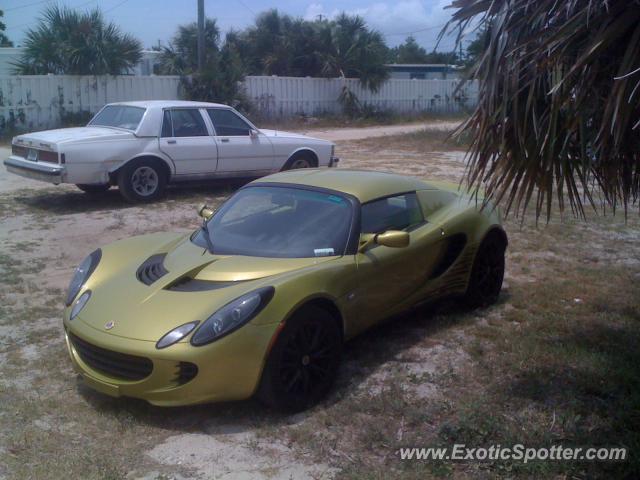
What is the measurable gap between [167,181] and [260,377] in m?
7.32

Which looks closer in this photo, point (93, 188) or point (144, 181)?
point (144, 181)

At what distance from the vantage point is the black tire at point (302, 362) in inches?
174

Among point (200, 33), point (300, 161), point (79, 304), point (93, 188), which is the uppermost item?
point (200, 33)

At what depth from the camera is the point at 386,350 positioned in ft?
18.3

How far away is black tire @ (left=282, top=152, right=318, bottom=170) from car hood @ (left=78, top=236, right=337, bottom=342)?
23.4 feet

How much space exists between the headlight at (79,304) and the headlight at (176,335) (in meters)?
0.86

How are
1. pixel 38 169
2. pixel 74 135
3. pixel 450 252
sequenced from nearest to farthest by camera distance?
pixel 450 252, pixel 38 169, pixel 74 135

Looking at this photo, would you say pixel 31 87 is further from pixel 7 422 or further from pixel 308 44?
pixel 7 422

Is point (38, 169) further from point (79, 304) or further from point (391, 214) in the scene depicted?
point (391, 214)

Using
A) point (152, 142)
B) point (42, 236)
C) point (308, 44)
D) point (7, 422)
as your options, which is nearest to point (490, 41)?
point (7, 422)

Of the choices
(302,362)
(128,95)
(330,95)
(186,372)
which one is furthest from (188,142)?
(330,95)

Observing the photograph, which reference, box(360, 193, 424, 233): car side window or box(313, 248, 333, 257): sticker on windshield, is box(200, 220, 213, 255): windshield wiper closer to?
box(313, 248, 333, 257): sticker on windshield

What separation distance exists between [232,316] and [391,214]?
1.88m

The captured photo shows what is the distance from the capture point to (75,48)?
2202 centimetres
